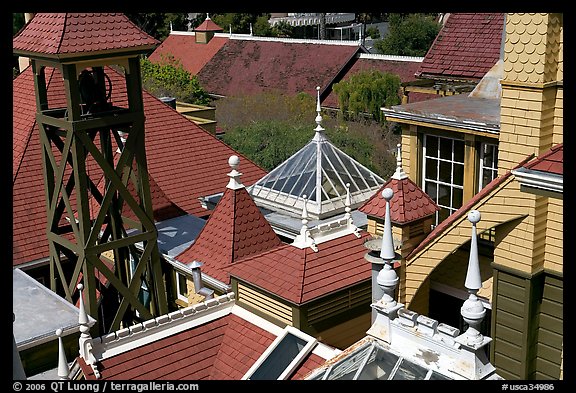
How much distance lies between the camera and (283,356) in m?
11.3

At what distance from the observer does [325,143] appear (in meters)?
16.4

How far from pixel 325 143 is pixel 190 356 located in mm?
6314

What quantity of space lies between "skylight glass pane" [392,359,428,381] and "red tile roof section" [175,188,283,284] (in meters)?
6.14

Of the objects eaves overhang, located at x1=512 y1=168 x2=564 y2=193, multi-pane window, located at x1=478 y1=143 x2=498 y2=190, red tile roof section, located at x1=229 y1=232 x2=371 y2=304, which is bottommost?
→ red tile roof section, located at x1=229 y1=232 x2=371 y2=304

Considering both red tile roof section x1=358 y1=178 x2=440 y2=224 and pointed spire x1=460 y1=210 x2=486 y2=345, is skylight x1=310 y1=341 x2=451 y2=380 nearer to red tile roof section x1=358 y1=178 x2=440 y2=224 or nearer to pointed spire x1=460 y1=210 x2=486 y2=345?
pointed spire x1=460 y1=210 x2=486 y2=345

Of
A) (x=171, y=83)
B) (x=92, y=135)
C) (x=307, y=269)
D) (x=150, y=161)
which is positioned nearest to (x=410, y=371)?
(x=307, y=269)

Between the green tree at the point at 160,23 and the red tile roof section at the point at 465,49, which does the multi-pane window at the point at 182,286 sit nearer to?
the red tile roof section at the point at 465,49

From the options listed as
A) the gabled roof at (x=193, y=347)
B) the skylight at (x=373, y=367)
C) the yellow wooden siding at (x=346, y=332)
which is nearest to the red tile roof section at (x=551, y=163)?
the skylight at (x=373, y=367)

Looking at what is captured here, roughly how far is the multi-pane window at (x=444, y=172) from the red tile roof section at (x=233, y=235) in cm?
326

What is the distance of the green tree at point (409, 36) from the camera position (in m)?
62.8

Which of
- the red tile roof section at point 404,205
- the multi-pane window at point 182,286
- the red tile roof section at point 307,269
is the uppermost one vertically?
the red tile roof section at point 404,205

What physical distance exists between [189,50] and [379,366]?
5362 centimetres

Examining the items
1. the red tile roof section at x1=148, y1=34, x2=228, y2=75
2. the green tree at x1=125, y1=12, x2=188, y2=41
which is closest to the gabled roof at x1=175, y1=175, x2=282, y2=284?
the red tile roof section at x1=148, y1=34, x2=228, y2=75

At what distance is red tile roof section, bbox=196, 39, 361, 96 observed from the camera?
48562 millimetres
